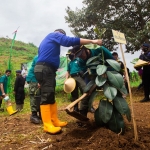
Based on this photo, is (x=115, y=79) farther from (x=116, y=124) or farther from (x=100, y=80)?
(x=116, y=124)

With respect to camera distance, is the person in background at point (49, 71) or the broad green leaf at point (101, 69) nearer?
the broad green leaf at point (101, 69)

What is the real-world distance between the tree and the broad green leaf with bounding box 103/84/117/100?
586 cm

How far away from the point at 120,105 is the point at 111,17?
7038 millimetres

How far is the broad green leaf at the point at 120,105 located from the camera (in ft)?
9.05

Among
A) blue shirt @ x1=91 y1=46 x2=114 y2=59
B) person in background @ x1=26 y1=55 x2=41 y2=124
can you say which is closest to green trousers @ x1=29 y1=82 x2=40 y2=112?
person in background @ x1=26 y1=55 x2=41 y2=124

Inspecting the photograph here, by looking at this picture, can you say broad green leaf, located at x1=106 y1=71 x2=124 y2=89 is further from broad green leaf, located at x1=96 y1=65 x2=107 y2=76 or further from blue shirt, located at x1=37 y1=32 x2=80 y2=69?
blue shirt, located at x1=37 y1=32 x2=80 y2=69

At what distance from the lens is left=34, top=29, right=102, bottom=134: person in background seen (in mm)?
3024

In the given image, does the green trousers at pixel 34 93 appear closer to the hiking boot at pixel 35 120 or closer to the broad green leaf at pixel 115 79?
the hiking boot at pixel 35 120

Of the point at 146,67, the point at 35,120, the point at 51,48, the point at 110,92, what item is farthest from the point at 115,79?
the point at 146,67

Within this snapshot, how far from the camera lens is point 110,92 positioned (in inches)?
108

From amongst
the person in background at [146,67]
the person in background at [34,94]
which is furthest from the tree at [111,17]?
the person in background at [34,94]

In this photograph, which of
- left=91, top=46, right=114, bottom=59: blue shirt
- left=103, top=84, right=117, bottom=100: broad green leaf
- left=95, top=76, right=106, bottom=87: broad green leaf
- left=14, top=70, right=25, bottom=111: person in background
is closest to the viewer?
left=103, top=84, right=117, bottom=100: broad green leaf

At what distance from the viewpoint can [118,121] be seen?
2.79 metres

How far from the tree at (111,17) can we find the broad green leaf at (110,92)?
5860 millimetres
